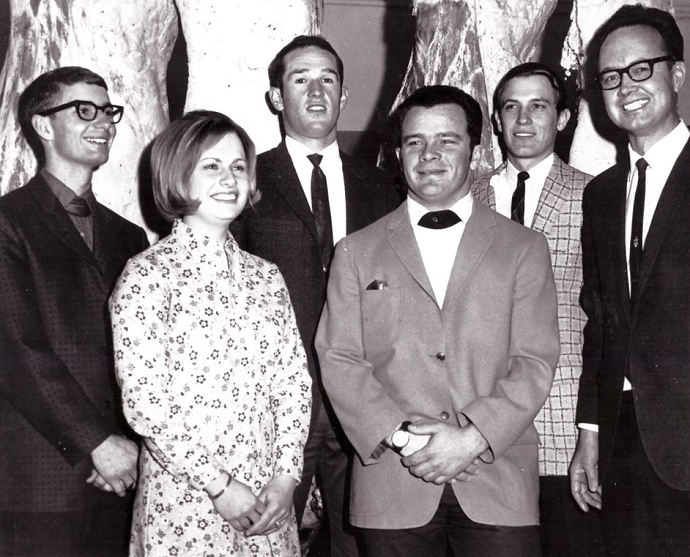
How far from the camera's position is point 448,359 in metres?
2.13

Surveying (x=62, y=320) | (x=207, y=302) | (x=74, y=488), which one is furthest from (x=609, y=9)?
(x=74, y=488)

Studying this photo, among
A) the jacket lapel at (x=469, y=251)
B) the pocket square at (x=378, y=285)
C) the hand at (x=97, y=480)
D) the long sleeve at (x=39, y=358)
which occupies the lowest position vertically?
the hand at (x=97, y=480)

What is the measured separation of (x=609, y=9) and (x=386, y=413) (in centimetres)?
205

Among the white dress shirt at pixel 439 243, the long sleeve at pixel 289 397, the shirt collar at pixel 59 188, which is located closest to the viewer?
the long sleeve at pixel 289 397

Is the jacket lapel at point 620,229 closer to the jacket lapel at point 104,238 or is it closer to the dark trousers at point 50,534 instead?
the jacket lapel at point 104,238

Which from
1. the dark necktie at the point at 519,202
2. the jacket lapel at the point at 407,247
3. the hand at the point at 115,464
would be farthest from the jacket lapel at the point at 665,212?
the hand at the point at 115,464

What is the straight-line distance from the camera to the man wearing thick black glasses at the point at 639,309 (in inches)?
86.4

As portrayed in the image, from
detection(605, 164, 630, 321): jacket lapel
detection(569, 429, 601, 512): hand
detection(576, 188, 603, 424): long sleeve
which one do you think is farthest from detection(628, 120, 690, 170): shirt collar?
detection(569, 429, 601, 512): hand

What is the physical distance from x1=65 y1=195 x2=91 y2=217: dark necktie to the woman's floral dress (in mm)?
452

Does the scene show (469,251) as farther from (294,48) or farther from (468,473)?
(294,48)

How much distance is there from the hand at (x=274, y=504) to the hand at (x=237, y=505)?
0.02 metres

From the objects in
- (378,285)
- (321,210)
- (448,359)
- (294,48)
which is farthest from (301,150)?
(448,359)

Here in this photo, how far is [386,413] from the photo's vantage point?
2059mm

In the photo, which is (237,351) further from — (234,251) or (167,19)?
(167,19)
